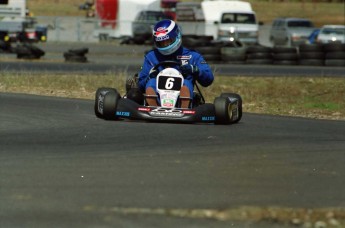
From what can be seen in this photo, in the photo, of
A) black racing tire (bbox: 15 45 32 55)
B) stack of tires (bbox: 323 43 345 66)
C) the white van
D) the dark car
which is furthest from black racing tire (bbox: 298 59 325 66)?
the dark car

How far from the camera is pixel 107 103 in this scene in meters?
11.5

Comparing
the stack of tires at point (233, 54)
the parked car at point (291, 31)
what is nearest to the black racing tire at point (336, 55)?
the stack of tires at point (233, 54)

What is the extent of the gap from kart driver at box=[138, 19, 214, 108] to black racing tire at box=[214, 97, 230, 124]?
385 millimetres

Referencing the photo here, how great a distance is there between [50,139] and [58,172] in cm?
218

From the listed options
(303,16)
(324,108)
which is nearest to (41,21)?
(303,16)

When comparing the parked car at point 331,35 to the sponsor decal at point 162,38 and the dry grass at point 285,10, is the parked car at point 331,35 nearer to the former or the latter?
the dry grass at point 285,10

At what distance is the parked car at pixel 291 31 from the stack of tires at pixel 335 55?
1224 centimetres

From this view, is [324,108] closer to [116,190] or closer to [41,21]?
[116,190]

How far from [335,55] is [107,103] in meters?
20.4

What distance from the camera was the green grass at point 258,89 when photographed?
53.2 ft

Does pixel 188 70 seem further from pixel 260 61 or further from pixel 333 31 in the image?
pixel 333 31

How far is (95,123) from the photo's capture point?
11125mm

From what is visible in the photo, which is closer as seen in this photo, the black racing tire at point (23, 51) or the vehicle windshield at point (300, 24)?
the black racing tire at point (23, 51)

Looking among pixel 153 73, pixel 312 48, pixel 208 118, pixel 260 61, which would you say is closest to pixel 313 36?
pixel 312 48
